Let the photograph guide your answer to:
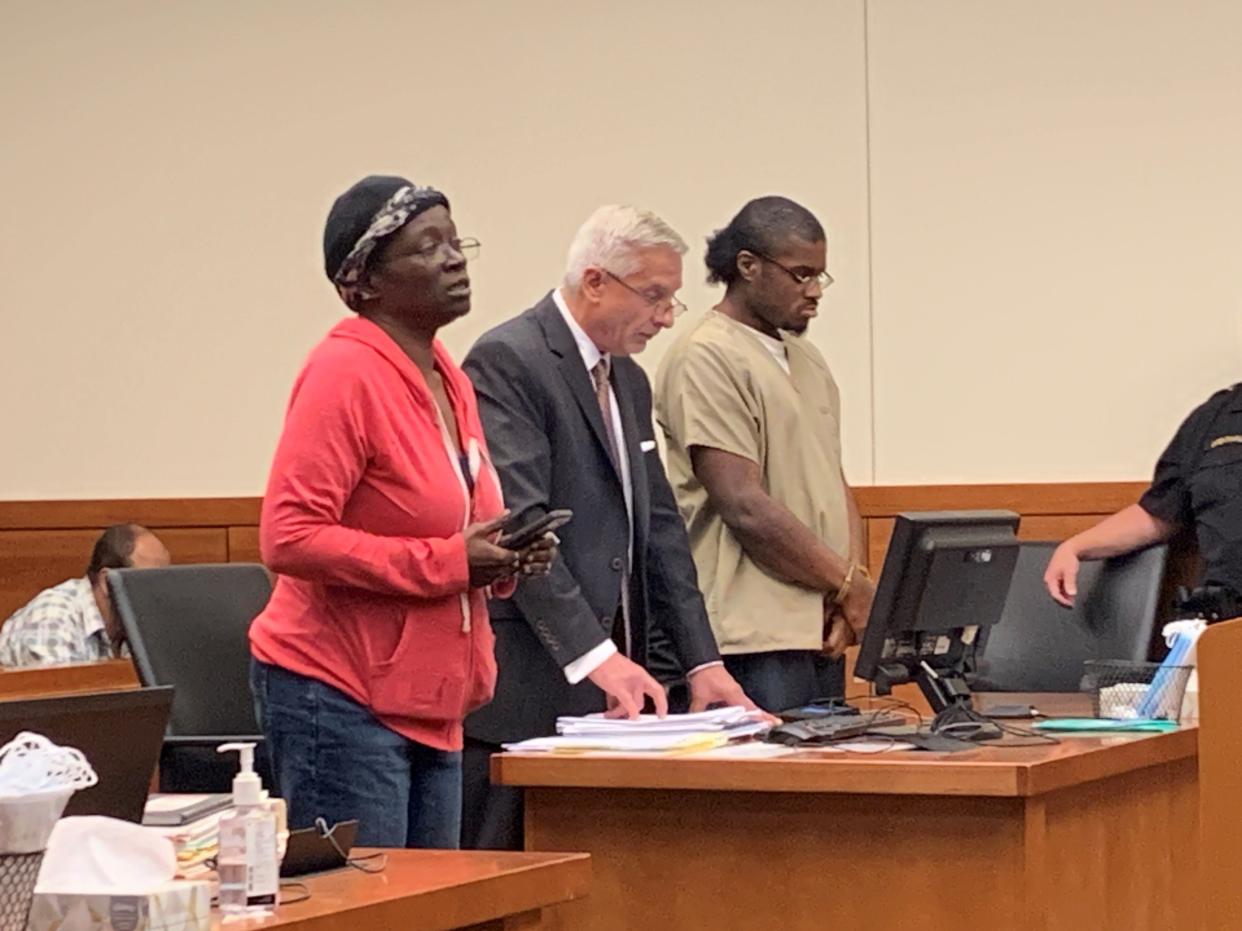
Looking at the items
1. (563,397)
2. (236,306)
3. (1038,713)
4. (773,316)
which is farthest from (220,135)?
(1038,713)

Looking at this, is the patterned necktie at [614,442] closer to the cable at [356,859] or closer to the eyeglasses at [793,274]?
the eyeglasses at [793,274]

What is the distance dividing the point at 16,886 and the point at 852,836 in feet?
5.10

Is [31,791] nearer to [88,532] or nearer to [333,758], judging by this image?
[333,758]

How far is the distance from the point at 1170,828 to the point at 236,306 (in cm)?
362

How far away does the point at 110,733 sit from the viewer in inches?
83.6

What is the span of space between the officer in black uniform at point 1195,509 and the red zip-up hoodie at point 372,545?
2.02 metres

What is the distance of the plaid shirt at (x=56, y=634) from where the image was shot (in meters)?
5.72

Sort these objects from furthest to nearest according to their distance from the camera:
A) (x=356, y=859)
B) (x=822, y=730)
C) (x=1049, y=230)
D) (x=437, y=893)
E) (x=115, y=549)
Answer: (x=115, y=549) → (x=1049, y=230) → (x=822, y=730) → (x=356, y=859) → (x=437, y=893)

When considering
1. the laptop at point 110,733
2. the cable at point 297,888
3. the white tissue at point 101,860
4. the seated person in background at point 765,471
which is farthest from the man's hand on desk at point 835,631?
the white tissue at point 101,860

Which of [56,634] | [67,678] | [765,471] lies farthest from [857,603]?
[56,634]

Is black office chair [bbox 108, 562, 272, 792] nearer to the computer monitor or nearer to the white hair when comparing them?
the white hair

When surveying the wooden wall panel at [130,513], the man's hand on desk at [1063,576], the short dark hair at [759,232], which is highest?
the short dark hair at [759,232]

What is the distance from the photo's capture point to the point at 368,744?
9.61 ft

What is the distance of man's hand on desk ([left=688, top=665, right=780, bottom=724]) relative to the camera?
3.80 m
